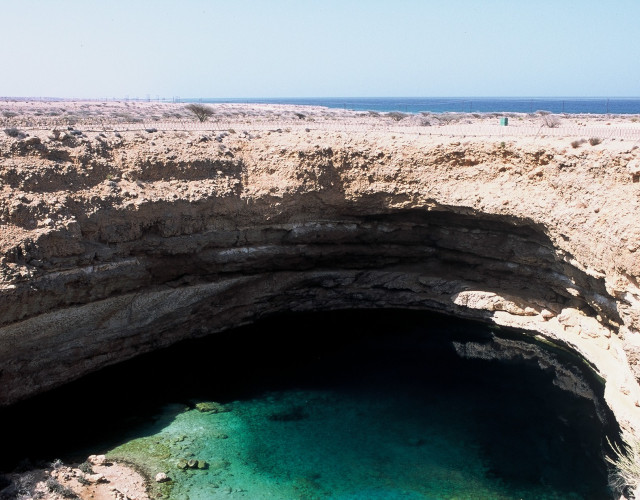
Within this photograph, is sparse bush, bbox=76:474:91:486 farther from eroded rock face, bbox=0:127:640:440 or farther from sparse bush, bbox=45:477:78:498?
eroded rock face, bbox=0:127:640:440

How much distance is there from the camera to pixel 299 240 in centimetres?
2578

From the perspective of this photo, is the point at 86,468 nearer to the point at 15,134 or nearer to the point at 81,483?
the point at 81,483

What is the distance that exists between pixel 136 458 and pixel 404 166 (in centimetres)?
1549

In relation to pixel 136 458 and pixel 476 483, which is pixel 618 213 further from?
pixel 136 458

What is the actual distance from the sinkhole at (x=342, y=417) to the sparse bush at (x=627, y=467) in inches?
15.7

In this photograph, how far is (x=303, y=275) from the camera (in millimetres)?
27234

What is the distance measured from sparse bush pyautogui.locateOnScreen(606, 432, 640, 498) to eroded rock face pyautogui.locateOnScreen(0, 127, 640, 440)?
81 centimetres

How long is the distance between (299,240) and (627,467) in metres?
15.4

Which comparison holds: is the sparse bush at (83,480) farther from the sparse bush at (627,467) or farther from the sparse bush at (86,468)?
the sparse bush at (627,467)

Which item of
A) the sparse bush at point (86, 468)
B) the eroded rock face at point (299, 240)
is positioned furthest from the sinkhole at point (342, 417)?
the eroded rock face at point (299, 240)

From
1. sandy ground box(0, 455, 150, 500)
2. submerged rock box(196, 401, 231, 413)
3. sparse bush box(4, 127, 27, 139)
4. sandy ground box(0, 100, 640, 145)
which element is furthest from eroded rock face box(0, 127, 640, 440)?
sandy ground box(0, 455, 150, 500)

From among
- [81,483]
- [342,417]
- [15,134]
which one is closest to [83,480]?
[81,483]

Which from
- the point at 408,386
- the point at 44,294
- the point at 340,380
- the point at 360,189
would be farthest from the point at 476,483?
the point at 44,294

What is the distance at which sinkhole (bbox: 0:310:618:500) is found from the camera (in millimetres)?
17203
